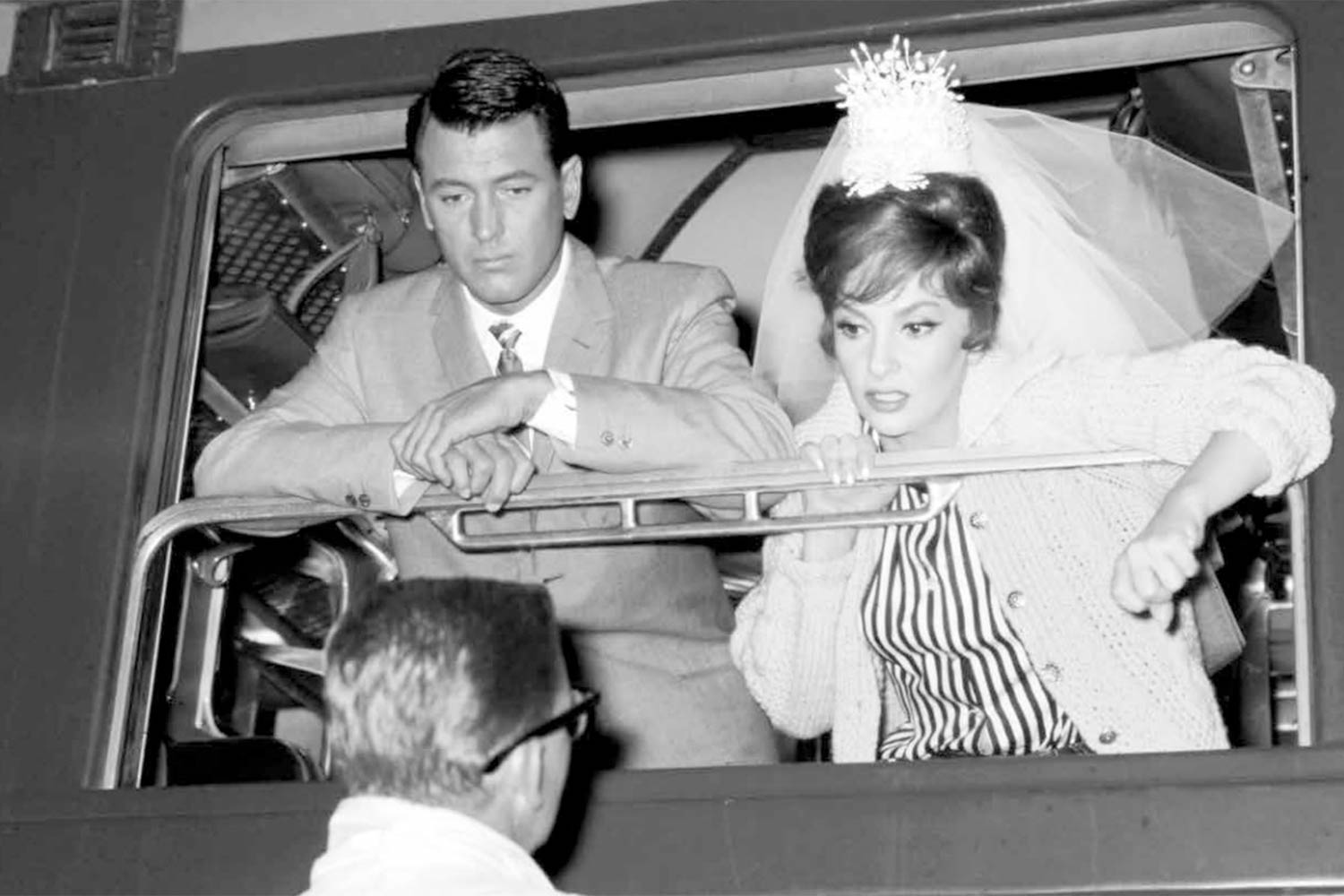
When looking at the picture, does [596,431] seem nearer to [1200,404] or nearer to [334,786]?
[334,786]

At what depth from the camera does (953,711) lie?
2.78 m

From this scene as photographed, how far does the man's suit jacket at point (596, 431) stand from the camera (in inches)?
117

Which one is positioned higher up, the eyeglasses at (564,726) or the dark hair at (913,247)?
the dark hair at (913,247)

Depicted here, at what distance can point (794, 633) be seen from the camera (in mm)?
2869

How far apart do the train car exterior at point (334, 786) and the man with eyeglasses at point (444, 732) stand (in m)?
0.62

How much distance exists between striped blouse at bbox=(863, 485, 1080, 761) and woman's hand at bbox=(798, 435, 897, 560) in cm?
8

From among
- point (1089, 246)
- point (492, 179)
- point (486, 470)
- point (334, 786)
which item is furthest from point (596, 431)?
point (1089, 246)

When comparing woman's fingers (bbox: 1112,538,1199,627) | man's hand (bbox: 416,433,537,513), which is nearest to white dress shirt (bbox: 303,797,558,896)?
woman's fingers (bbox: 1112,538,1199,627)

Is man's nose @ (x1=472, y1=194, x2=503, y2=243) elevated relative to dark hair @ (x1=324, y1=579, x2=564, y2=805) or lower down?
elevated

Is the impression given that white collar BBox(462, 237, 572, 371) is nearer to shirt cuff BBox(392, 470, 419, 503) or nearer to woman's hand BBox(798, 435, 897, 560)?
shirt cuff BBox(392, 470, 419, 503)

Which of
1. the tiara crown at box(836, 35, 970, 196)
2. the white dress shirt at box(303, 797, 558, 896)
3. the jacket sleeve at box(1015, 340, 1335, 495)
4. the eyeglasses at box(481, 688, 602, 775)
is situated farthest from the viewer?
the tiara crown at box(836, 35, 970, 196)

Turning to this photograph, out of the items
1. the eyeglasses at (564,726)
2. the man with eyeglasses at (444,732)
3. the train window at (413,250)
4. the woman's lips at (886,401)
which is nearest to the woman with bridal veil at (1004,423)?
the woman's lips at (886,401)

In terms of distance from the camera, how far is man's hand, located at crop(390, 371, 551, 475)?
→ 9.38 feet

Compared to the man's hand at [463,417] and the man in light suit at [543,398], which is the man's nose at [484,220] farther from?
the man's hand at [463,417]
